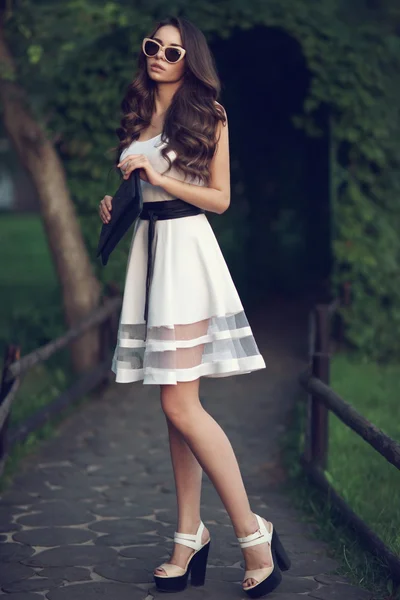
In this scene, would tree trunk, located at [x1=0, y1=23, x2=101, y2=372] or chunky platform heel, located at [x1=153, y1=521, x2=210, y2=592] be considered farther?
tree trunk, located at [x1=0, y1=23, x2=101, y2=372]

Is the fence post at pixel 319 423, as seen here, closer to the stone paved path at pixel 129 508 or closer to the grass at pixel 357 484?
the grass at pixel 357 484

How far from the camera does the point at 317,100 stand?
9.20m

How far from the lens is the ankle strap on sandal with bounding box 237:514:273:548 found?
155 inches

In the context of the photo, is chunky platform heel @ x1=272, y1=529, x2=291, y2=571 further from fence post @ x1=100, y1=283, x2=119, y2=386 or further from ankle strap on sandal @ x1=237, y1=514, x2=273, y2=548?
fence post @ x1=100, y1=283, x2=119, y2=386

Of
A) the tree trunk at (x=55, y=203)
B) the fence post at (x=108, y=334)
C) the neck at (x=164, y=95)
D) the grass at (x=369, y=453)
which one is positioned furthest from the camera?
the tree trunk at (x=55, y=203)

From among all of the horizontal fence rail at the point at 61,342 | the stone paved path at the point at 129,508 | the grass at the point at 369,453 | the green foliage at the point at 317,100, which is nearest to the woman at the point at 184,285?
the stone paved path at the point at 129,508

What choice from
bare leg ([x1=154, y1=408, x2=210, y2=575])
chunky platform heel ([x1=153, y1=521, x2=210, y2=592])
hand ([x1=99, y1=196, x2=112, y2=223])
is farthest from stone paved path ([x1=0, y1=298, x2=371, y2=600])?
hand ([x1=99, y1=196, x2=112, y2=223])

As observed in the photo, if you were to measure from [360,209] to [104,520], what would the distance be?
15.9 feet

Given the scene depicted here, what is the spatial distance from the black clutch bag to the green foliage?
4804 mm

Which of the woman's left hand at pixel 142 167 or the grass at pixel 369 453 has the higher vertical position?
the woman's left hand at pixel 142 167

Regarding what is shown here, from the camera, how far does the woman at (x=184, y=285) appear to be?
389 cm

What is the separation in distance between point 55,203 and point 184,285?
17.0 feet

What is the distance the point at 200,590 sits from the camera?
4117 mm

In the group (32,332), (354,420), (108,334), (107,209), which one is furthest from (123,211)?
(32,332)
